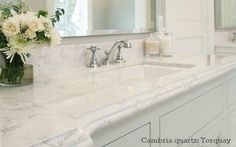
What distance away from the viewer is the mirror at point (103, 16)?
1313mm

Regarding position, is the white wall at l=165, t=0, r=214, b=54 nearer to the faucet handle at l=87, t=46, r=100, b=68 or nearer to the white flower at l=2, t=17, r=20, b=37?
the faucet handle at l=87, t=46, r=100, b=68

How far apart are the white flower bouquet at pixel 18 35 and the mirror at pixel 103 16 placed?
28cm

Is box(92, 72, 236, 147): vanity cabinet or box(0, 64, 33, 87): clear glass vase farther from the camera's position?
box(0, 64, 33, 87): clear glass vase

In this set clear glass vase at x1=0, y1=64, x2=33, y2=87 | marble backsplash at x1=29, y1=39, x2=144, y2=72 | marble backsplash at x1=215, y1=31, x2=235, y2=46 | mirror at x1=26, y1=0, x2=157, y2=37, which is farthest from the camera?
marble backsplash at x1=215, y1=31, x2=235, y2=46

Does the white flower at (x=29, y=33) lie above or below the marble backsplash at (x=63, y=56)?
above

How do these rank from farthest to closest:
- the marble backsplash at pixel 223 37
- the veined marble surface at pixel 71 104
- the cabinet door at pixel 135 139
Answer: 1. the marble backsplash at pixel 223 37
2. the cabinet door at pixel 135 139
3. the veined marble surface at pixel 71 104

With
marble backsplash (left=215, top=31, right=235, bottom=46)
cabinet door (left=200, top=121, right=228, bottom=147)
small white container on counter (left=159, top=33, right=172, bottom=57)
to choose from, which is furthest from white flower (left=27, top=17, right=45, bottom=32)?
marble backsplash (left=215, top=31, right=235, bottom=46)

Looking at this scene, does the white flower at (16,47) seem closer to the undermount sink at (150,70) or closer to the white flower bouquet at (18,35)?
the white flower bouquet at (18,35)

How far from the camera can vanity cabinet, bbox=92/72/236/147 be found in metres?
0.79

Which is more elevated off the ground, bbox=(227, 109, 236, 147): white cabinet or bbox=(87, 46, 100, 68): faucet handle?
bbox=(87, 46, 100, 68): faucet handle

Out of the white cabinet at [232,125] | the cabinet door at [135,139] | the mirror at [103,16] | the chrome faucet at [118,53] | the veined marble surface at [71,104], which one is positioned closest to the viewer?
the veined marble surface at [71,104]

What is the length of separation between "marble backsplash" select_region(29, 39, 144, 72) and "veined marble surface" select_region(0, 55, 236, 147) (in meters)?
0.05

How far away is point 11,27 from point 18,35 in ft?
0.10

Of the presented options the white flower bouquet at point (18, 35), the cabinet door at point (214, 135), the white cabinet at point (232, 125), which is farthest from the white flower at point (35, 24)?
the white cabinet at point (232, 125)
